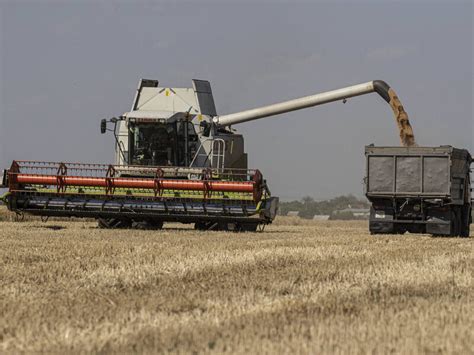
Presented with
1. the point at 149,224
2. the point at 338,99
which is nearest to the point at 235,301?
the point at 149,224

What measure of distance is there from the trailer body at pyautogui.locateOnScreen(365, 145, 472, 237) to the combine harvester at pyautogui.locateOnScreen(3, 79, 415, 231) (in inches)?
85.3

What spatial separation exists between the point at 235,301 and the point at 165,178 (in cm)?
1415

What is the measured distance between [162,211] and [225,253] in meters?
8.06

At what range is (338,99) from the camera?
81.7ft

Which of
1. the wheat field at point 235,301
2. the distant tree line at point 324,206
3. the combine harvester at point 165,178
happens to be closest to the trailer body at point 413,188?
the combine harvester at point 165,178

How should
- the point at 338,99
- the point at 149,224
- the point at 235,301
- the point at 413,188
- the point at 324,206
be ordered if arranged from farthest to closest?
the point at 324,206 → the point at 338,99 → the point at 149,224 → the point at 413,188 → the point at 235,301

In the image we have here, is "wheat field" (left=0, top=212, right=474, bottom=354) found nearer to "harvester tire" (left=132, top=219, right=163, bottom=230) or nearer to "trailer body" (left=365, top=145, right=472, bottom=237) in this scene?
"trailer body" (left=365, top=145, right=472, bottom=237)

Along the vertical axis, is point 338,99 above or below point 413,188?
above

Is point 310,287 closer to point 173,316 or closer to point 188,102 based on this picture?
point 173,316

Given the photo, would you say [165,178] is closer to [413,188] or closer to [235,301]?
[413,188]

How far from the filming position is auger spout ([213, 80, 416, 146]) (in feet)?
74.2

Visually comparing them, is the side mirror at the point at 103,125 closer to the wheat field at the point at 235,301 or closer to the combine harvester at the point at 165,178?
the combine harvester at the point at 165,178

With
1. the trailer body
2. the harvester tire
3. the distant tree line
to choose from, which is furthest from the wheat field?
the distant tree line

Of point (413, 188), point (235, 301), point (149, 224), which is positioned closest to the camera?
point (235, 301)
